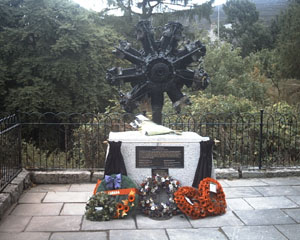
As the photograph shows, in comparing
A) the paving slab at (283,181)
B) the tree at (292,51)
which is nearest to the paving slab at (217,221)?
the paving slab at (283,181)

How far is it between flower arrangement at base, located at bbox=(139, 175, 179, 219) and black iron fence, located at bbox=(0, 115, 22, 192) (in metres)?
2.23

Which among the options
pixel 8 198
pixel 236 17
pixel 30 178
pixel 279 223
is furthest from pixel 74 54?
pixel 236 17

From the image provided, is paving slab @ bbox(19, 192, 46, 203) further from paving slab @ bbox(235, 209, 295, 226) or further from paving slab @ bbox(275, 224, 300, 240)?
paving slab @ bbox(275, 224, 300, 240)

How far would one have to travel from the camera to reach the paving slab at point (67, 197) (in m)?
Answer: 6.09

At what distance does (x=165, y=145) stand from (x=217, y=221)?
1.31 meters

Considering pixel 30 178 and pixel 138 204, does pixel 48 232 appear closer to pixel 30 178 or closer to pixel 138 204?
pixel 138 204

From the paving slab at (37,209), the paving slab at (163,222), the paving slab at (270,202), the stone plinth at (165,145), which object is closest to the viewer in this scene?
the paving slab at (163,222)

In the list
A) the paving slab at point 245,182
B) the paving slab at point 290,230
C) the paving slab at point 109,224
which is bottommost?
the paving slab at point 290,230

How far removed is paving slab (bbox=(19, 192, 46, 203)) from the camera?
19.8 ft

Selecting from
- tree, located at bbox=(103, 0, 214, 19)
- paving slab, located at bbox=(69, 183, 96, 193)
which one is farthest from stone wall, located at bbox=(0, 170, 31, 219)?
tree, located at bbox=(103, 0, 214, 19)

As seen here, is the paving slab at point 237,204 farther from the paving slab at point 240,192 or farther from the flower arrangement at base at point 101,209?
the flower arrangement at base at point 101,209

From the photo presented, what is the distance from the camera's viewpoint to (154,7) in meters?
29.0

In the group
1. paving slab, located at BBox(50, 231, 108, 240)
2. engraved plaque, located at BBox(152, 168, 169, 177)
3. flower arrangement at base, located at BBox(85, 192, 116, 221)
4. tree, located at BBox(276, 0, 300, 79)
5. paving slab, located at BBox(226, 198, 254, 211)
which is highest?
tree, located at BBox(276, 0, 300, 79)

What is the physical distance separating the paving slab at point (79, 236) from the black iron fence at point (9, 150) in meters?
1.62
